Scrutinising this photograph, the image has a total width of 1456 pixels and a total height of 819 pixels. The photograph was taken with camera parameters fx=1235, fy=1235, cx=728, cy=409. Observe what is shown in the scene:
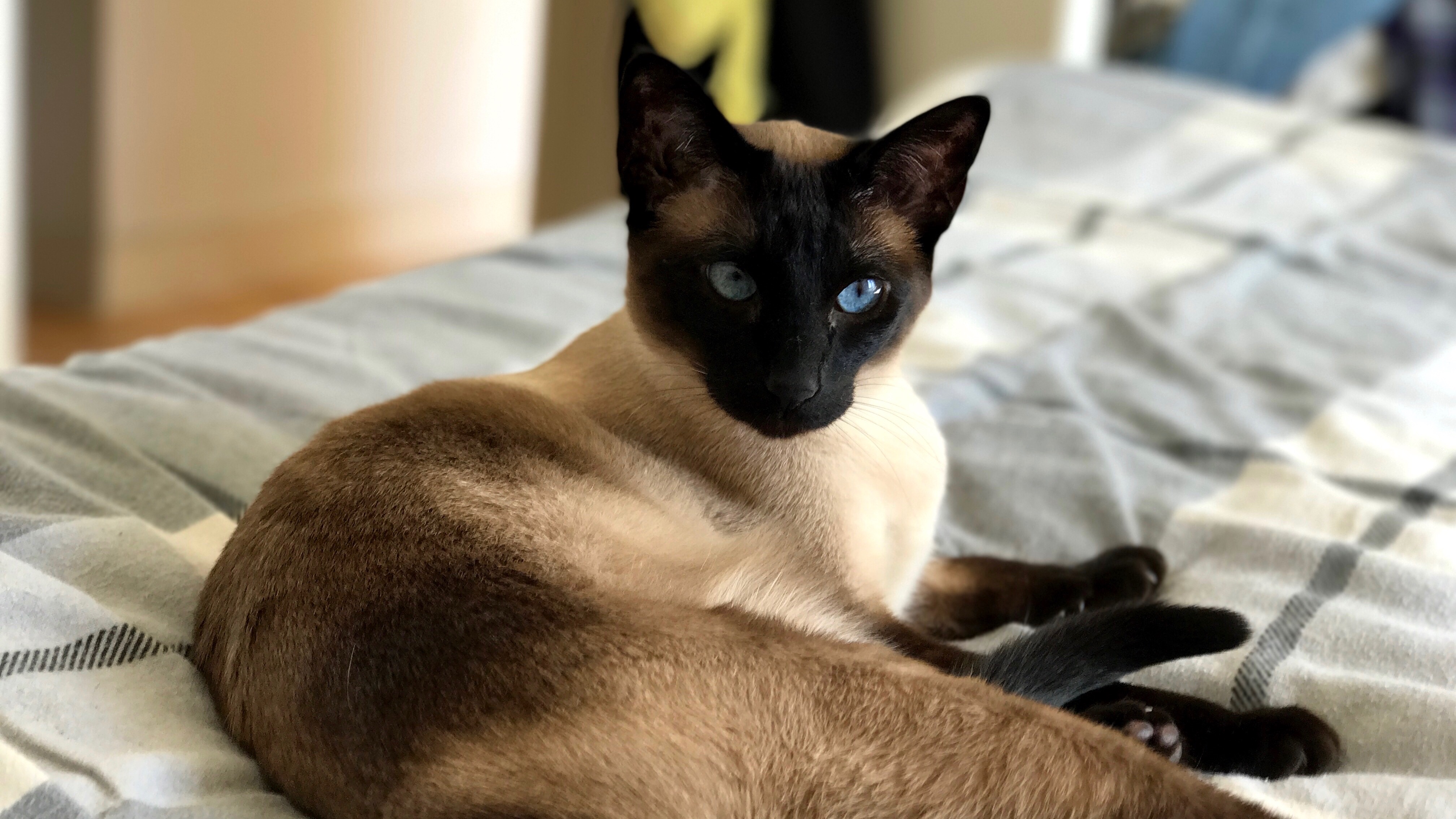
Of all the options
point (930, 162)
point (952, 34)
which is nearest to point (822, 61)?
Result: point (952, 34)

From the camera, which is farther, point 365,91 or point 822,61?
point 365,91

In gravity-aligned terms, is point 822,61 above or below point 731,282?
below

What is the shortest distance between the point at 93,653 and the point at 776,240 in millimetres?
682

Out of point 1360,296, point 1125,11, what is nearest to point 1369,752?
point 1360,296

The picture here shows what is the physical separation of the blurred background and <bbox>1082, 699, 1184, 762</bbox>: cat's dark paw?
8.05 ft

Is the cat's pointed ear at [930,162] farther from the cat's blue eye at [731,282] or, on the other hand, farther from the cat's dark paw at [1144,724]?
the cat's dark paw at [1144,724]

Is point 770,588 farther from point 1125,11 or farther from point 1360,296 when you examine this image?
point 1125,11

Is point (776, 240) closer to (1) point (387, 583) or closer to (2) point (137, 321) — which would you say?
(1) point (387, 583)

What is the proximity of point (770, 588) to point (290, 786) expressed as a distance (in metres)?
0.43

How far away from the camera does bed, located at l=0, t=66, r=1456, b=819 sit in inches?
39.9

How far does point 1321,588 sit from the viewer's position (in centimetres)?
132

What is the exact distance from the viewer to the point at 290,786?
908mm

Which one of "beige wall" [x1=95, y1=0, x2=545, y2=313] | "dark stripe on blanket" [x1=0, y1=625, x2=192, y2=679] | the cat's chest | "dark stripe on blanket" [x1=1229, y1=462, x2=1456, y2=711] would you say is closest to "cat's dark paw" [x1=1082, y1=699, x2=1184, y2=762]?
"dark stripe on blanket" [x1=1229, y1=462, x2=1456, y2=711]

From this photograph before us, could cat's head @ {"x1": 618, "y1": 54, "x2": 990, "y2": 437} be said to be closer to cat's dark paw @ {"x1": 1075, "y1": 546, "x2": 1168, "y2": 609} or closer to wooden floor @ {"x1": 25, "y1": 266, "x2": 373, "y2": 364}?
cat's dark paw @ {"x1": 1075, "y1": 546, "x2": 1168, "y2": 609}
